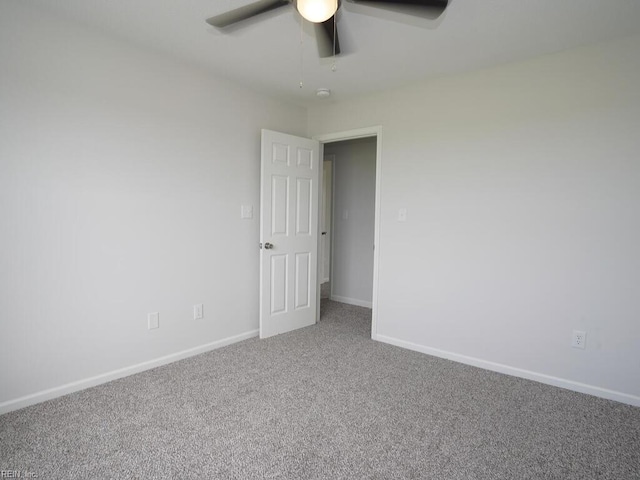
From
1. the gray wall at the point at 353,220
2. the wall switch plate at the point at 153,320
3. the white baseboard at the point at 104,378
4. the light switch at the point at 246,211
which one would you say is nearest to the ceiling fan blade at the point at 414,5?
the light switch at the point at 246,211

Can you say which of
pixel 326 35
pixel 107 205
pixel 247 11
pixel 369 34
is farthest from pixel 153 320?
pixel 369 34

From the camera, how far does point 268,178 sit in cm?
342

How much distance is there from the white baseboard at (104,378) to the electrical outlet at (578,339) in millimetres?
2684

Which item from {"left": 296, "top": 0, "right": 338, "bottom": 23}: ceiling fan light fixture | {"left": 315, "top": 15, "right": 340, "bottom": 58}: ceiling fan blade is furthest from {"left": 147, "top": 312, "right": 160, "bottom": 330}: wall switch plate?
{"left": 296, "top": 0, "right": 338, "bottom": 23}: ceiling fan light fixture

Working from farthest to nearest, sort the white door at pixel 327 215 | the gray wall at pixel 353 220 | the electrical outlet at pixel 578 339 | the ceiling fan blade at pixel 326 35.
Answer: the white door at pixel 327 215
the gray wall at pixel 353 220
the electrical outlet at pixel 578 339
the ceiling fan blade at pixel 326 35

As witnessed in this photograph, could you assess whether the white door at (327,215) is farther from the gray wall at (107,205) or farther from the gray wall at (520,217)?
the gray wall at (107,205)

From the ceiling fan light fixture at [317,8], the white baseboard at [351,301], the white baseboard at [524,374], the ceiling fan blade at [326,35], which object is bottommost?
the white baseboard at [351,301]

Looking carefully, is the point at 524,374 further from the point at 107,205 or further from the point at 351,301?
the point at 107,205

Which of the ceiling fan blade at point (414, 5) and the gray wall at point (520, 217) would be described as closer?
the ceiling fan blade at point (414, 5)

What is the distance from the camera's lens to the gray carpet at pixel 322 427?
5.64ft

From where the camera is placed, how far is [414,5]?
1646 millimetres

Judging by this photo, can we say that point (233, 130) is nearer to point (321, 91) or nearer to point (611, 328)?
point (321, 91)

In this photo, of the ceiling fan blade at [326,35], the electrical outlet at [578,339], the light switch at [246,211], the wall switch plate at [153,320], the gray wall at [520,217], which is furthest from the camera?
A: the light switch at [246,211]

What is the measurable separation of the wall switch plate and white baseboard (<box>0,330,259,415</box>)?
26 cm
